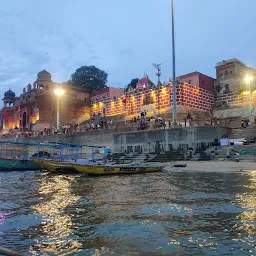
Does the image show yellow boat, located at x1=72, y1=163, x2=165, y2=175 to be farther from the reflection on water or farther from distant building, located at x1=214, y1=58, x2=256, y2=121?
distant building, located at x1=214, y1=58, x2=256, y2=121

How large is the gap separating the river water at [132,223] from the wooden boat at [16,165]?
15.7m

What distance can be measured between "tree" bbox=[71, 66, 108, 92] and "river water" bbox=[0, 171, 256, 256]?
56.3m

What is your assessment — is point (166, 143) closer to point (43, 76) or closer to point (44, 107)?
point (44, 107)

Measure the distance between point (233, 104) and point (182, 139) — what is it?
20293 mm

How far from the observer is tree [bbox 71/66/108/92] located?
64.9 m

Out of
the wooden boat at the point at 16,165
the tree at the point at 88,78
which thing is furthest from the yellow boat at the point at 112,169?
the tree at the point at 88,78

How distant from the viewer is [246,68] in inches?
1769

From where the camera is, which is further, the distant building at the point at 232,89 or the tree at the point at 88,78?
the tree at the point at 88,78

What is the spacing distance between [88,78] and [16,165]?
43373 millimetres

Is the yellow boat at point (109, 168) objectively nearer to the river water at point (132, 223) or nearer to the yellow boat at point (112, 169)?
the yellow boat at point (112, 169)

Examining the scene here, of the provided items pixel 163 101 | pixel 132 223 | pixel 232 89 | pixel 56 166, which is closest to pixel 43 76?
pixel 163 101

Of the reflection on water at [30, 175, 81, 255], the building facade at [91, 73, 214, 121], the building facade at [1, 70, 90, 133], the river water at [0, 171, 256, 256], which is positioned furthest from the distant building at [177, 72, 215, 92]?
the reflection on water at [30, 175, 81, 255]

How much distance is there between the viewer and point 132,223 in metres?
6.30

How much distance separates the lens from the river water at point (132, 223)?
4.77m
